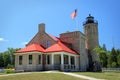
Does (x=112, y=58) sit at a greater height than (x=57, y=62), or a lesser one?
greater

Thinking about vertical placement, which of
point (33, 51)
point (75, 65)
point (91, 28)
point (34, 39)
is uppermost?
point (91, 28)

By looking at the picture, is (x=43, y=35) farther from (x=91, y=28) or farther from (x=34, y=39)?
(x=91, y=28)

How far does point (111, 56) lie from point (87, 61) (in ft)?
113

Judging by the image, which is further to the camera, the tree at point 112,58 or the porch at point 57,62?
the tree at point 112,58

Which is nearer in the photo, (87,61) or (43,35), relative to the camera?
(43,35)

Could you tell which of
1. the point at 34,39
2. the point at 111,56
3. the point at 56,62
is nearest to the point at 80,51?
the point at 56,62

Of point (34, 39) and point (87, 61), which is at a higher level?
point (34, 39)

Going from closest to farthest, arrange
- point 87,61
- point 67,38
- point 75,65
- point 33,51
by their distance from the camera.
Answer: point 33,51, point 75,65, point 67,38, point 87,61

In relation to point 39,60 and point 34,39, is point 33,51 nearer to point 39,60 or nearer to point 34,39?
point 39,60

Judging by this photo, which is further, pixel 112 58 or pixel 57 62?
pixel 112 58

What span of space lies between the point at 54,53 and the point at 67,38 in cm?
896

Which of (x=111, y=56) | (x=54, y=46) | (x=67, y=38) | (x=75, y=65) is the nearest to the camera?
(x=54, y=46)

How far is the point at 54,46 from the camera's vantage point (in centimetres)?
3394

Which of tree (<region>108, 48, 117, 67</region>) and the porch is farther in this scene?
tree (<region>108, 48, 117, 67</region>)
